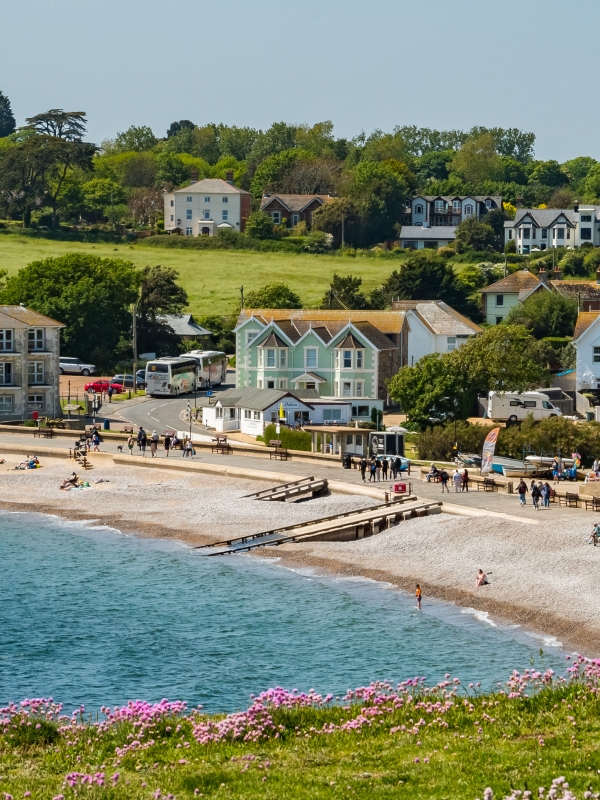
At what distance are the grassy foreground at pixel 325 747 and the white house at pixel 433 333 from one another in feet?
231

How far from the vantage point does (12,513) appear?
63.3 meters

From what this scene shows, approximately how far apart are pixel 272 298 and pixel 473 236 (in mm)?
48391

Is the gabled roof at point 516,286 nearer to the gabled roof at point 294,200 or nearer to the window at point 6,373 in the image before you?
the gabled roof at point 294,200

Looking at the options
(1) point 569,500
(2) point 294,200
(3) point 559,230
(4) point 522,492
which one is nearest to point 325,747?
(4) point 522,492

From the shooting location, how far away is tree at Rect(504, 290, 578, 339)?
118500mm

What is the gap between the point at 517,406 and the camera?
279 feet

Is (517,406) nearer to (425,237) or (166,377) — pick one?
(166,377)

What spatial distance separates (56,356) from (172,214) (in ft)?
308

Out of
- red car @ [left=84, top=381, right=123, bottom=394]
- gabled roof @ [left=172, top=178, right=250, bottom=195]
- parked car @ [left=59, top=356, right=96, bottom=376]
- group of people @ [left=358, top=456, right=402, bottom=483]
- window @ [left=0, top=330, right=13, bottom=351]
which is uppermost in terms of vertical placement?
gabled roof @ [left=172, top=178, right=250, bottom=195]

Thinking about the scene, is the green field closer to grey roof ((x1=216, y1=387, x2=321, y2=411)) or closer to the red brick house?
the red brick house

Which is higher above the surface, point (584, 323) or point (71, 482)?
point (584, 323)

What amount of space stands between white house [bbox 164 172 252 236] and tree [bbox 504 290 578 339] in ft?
212

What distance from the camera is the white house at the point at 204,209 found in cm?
17662

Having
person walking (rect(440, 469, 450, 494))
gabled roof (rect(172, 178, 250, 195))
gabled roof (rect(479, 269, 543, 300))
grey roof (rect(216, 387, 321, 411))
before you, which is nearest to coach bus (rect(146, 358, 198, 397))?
A: grey roof (rect(216, 387, 321, 411))
